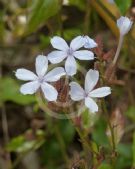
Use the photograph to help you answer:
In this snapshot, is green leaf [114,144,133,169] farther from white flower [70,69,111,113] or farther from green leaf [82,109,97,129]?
white flower [70,69,111,113]

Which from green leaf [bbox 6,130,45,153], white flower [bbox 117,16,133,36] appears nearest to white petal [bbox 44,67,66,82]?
white flower [bbox 117,16,133,36]

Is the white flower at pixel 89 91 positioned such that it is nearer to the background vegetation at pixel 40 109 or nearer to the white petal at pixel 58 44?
the white petal at pixel 58 44

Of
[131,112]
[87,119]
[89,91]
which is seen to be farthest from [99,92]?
[131,112]

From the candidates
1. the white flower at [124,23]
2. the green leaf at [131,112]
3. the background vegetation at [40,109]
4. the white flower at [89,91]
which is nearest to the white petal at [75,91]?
the white flower at [89,91]

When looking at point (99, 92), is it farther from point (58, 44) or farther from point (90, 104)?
point (58, 44)

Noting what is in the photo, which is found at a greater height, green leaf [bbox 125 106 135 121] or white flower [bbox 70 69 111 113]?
white flower [bbox 70 69 111 113]

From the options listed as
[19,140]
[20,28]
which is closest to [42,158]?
[19,140]
